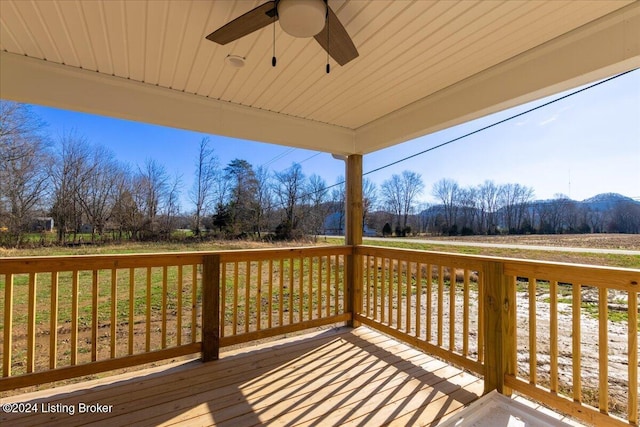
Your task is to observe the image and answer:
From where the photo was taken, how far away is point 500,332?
2082mm

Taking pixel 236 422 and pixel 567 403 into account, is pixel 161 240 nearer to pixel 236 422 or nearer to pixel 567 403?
pixel 236 422

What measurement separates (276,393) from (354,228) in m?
2.10

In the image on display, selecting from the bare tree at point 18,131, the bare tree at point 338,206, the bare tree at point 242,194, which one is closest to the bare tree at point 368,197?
the bare tree at point 338,206

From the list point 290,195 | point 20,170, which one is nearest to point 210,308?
point 20,170

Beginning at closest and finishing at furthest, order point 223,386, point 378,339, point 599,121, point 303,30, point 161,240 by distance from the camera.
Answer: point 303,30, point 223,386, point 599,121, point 378,339, point 161,240

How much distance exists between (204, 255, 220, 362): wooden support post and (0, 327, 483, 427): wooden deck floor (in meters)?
0.13

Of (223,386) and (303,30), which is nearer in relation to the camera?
(303,30)

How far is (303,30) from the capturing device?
5.00 ft

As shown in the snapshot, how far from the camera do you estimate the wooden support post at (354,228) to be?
3.53 meters

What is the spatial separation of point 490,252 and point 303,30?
2422 millimetres

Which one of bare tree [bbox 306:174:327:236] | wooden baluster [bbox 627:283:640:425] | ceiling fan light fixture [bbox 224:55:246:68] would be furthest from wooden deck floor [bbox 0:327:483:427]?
ceiling fan light fixture [bbox 224:55:246:68]

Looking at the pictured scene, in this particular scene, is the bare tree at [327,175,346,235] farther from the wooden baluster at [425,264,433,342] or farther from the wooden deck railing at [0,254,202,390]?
the wooden deck railing at [0,254,202,390]

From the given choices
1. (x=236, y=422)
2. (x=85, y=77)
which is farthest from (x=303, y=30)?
(x=236, y=422)

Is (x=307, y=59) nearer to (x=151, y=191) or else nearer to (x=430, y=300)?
(x=430, y=300)
